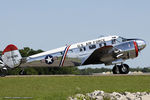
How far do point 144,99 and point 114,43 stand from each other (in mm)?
17683

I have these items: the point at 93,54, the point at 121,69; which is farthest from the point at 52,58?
the point at 121,69

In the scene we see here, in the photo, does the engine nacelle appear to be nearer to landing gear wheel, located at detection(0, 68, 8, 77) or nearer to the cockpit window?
the cockpit window

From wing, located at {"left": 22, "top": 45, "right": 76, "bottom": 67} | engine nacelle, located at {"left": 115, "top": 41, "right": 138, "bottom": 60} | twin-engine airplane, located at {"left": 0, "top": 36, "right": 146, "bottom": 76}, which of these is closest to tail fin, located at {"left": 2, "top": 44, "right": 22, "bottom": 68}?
twin-engine airplane, located at {"left": 0, "top": 36, "right": 146, "bottom": 76}

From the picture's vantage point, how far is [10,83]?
26094 mm

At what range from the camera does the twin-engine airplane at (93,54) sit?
33562 mm

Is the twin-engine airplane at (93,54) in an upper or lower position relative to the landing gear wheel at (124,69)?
upper

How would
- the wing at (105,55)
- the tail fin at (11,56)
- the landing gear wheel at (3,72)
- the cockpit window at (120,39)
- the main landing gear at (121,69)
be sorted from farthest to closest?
the landing gear wheel at (3,72) < the tail fin at (11,56) < the cockpit window at (120,39) < the main landing gear at (121,69) < the wing at (105,55)

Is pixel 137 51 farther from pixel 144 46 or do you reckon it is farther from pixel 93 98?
pixel 93 98

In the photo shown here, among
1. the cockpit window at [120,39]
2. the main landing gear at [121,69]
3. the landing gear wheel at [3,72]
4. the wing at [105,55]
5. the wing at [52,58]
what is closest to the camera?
the wing at [105,55]

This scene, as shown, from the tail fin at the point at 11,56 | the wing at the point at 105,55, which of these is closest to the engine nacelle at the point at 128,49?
the wing at the point at 105,55

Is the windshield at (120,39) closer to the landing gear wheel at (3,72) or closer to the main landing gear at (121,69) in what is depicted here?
the main landing gear at (121,69)

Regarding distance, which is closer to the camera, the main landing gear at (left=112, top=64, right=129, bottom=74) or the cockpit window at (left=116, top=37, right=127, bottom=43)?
the main landing gear at (left=112, top=64, right=129, bottom=74)

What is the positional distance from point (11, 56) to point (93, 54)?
847cm

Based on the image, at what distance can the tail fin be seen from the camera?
34.6 m
